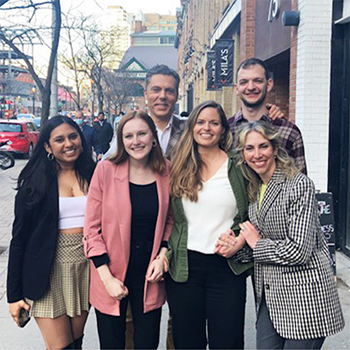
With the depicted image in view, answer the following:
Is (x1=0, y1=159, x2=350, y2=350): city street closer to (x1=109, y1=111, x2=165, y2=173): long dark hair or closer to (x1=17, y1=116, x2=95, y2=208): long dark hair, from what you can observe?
(x1=17, y1=116, x2=95, y2=208): long dark hair

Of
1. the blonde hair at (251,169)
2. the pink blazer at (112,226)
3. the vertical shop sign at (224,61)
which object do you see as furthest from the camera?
the vertical shop sign at (224,61)

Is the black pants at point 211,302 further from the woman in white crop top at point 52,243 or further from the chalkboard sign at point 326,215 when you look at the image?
the chalkboard sign at point 326,215

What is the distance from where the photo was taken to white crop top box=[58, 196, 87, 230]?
9.73ft

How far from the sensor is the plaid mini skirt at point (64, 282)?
2932mm

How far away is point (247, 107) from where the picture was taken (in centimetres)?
345

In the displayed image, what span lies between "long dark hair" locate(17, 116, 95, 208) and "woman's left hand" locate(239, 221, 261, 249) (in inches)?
41.7

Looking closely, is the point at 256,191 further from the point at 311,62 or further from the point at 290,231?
the point at 311,62

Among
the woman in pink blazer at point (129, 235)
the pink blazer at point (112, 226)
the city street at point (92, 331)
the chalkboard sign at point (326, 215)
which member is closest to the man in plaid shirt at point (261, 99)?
the woman in pink blazer at point (129, 235)

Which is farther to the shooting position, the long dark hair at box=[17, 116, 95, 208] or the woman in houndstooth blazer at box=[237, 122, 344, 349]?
the long dark hair at box=[17, 116, 95, 208]

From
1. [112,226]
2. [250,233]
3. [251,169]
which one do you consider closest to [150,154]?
[112,226]

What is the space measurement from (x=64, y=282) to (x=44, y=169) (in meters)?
0.71

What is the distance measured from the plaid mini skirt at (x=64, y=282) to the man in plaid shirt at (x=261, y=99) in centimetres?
132

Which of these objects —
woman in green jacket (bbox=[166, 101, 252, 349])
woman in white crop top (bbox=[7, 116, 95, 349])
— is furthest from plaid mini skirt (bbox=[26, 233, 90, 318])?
woman in green jacket (bbox=[166, 101, 252, 349])

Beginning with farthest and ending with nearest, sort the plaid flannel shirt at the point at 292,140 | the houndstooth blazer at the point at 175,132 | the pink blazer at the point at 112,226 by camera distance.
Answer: the houndstooth blazer at the point at 175,132, the plaid flannel shirt at the point at 292,140, the pink blazer at the point at 112,226
